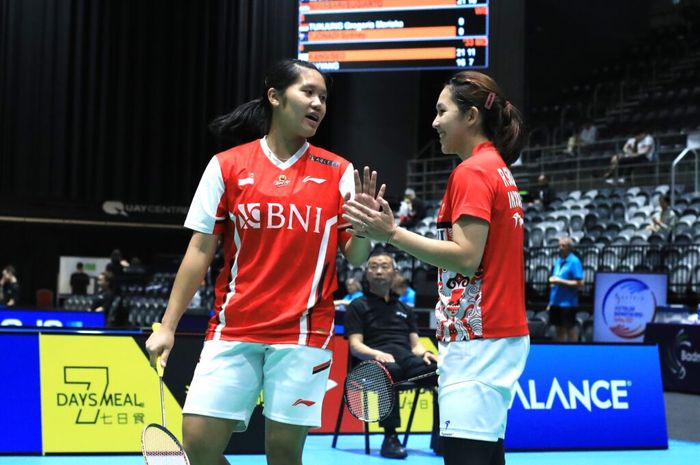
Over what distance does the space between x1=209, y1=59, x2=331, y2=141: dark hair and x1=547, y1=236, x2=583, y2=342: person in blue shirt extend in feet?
29.3

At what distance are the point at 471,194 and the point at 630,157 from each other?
14243mm

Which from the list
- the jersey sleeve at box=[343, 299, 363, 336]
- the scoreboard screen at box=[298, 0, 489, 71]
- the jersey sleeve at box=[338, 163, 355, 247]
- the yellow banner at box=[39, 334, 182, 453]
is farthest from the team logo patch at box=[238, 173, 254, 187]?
the scoreboard screen at box=[298, 0, 489, 71]

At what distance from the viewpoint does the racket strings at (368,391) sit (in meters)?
5.02

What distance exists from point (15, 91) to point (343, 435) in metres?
15.7

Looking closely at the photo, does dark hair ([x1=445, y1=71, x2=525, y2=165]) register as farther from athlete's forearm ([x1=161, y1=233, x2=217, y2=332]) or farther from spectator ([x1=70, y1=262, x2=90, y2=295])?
spectator ([x1=70, y1=262, x2=90, y2=295])

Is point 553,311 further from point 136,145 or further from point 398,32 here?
point 136,145

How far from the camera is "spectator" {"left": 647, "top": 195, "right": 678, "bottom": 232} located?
13.0m

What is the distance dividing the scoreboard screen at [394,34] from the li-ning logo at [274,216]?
8292 millimetres

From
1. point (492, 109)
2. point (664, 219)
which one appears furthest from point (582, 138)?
point (492, 109)

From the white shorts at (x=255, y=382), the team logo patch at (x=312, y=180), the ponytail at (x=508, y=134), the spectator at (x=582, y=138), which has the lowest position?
the white shorts at (x=255, y=382)

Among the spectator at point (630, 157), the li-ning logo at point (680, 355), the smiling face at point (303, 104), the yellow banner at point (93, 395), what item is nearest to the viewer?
the smiling face at point (303, 104)

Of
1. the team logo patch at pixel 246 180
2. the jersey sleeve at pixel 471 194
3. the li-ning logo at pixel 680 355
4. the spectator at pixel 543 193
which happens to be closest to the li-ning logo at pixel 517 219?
the jersey sleeve at pixel 471 194

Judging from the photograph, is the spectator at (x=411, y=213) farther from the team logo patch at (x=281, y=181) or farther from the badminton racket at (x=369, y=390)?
the team logo patch at (x=281, y=181)

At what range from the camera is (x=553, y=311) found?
39.5 ft
